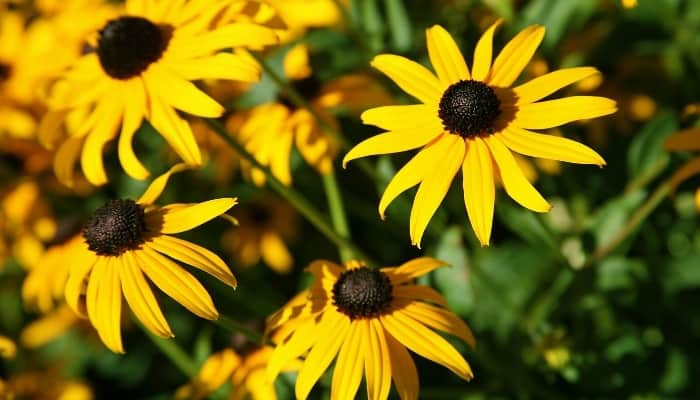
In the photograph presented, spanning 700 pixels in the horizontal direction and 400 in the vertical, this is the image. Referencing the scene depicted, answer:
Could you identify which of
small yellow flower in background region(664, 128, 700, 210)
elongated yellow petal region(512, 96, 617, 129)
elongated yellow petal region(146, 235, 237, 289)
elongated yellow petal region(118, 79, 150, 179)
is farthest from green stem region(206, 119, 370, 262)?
small yellow flower in background region(664, 128, 700, 210)

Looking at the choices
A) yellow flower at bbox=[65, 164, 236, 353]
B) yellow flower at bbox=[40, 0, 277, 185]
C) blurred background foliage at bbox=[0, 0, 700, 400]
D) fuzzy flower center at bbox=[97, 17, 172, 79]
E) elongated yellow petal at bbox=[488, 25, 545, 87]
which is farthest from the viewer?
blurred background foliage at bbox=[0, 0, 700, 400]

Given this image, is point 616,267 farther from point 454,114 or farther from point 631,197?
point 454,114

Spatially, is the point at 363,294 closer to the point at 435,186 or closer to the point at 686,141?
the point at 435,186

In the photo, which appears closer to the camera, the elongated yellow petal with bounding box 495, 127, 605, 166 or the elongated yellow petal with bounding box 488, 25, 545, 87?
the elongated yellow petal with bounding box 495, 127, 605, 166

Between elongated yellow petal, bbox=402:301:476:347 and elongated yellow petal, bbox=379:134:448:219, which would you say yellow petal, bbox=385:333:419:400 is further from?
elongated yellow petal, bbox=379:134:448:219

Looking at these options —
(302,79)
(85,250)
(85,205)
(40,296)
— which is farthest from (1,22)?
(85,250)

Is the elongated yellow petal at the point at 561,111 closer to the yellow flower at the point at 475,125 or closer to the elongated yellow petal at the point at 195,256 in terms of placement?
the yellow flower at the point at 475,125
